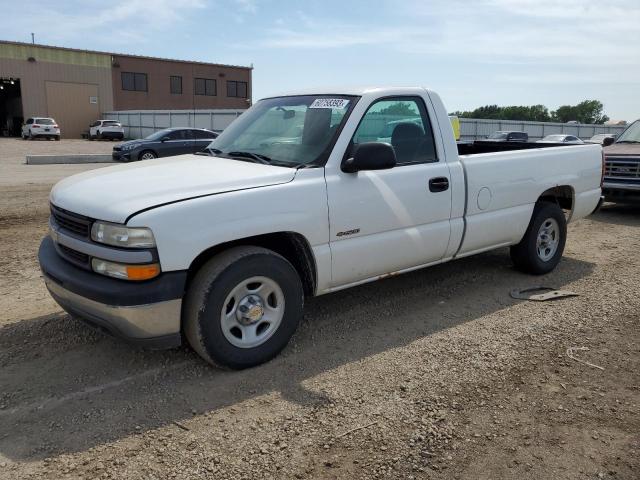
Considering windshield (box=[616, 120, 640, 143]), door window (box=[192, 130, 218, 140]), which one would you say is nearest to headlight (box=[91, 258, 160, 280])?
windshield (box=[616, 120, 640, 143])

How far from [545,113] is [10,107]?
103150mm

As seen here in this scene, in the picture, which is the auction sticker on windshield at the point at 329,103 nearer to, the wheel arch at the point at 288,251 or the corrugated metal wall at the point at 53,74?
the wheel arch at the point at 288,251

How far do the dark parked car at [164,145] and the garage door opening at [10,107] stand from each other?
33.9m

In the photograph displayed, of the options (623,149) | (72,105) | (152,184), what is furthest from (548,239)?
(72,105)

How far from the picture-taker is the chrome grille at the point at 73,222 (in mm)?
3433

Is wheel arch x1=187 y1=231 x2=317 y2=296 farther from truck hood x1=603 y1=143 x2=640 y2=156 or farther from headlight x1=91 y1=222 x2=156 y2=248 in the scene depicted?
truck hood x1=603 y1=143 x2=640 y2=156

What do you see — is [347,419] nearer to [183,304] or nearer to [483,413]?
[483,413]

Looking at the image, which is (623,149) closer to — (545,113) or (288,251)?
(288,251)

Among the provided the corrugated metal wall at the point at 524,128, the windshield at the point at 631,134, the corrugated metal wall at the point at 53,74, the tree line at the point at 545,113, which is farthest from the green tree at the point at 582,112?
the windshield at the point at 631,134

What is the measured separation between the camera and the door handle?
4.54m

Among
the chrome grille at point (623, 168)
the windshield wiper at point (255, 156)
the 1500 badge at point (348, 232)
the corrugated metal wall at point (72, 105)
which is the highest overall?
the corrugated metal wall at point (72, 105)

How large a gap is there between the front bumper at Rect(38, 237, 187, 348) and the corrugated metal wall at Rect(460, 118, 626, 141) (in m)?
29.7

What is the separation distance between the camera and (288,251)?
13.3ft

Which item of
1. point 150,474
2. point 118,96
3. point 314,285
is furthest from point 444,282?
point 118,96
